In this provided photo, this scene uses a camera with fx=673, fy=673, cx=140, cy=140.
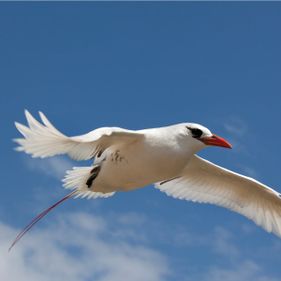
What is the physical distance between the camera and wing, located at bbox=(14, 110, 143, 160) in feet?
39.5

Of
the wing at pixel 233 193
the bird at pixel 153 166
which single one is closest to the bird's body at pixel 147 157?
the bird at pixel 153 166

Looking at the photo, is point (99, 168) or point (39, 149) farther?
point (99, 168)

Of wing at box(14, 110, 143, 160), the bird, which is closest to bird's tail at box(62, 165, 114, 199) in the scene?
the bird

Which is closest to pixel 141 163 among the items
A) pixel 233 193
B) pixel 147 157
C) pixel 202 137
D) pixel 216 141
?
pixel 147 157

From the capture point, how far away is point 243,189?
17969mm

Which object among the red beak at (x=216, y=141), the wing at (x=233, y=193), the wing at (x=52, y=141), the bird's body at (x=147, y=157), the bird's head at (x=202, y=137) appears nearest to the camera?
the wing at (x=52, y=141)

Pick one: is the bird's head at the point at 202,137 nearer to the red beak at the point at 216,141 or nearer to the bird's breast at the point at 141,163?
the red beak at the point at 216,141

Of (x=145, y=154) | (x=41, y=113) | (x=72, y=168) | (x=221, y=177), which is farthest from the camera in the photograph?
(x=221, y=177)

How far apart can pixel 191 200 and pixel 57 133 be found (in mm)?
6890

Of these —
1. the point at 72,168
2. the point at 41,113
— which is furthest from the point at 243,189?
the point at 41,113

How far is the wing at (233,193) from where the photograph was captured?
17625 mm

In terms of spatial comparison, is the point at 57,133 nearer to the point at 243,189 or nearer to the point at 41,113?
the point at 41,113

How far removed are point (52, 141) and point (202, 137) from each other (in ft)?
11.5

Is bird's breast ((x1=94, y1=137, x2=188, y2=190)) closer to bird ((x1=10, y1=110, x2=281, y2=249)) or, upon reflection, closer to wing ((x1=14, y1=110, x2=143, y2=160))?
bird ((x1=10, y1=110, x2=281, y2=249))
